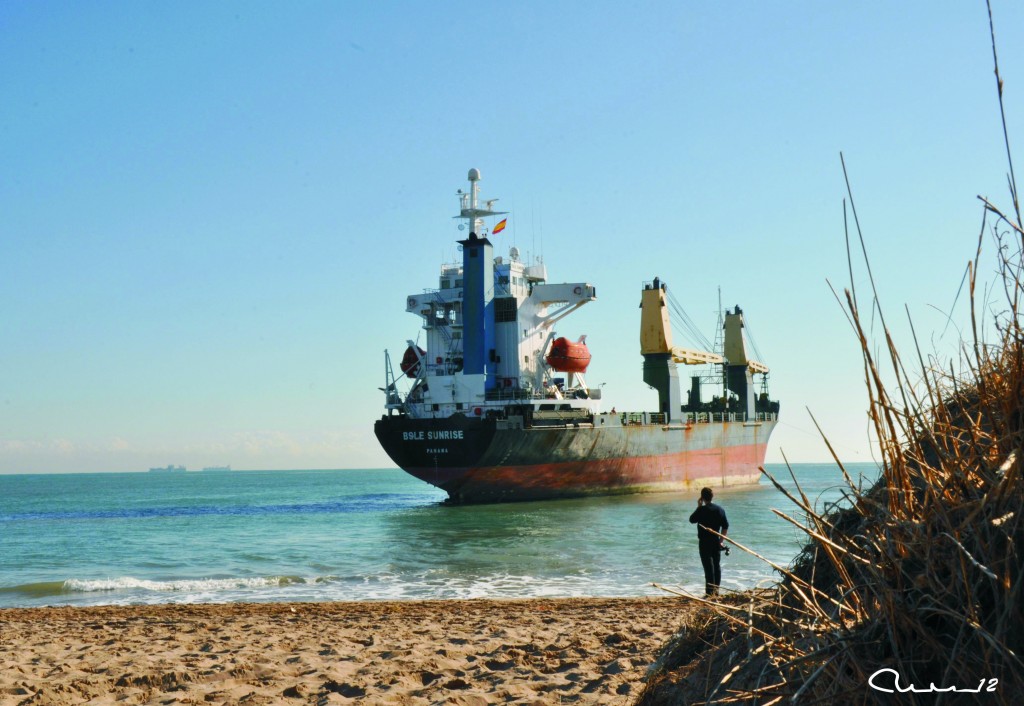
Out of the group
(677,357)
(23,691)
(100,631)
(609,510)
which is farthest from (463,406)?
(23,691)

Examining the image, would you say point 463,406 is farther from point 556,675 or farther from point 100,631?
point 556,675

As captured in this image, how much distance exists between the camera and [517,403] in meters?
28.9

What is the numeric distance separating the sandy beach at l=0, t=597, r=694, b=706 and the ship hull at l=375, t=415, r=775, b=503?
18.0m

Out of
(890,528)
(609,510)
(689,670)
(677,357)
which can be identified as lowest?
(609,510)

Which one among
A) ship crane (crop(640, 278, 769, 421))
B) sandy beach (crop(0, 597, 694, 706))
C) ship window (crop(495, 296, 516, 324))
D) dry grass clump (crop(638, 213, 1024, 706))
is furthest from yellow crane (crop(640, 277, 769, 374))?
dry grass clump (crop(638, 213, 1024, 706))

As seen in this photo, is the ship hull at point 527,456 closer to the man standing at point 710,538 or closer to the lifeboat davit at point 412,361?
the lifeboat davit at point 412,361

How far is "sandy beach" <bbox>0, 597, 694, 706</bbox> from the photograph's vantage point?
5.42 meters

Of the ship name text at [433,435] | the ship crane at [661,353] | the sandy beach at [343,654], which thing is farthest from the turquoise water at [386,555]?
the ship crane at [661,353]

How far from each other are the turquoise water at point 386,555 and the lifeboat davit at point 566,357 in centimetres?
564

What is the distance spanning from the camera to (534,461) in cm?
2819

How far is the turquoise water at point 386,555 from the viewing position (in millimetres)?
11719

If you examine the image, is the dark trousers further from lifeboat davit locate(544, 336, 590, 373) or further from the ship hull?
lifeboat davit locate(544, 336, 590, 373)

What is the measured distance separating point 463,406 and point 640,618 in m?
22.1
